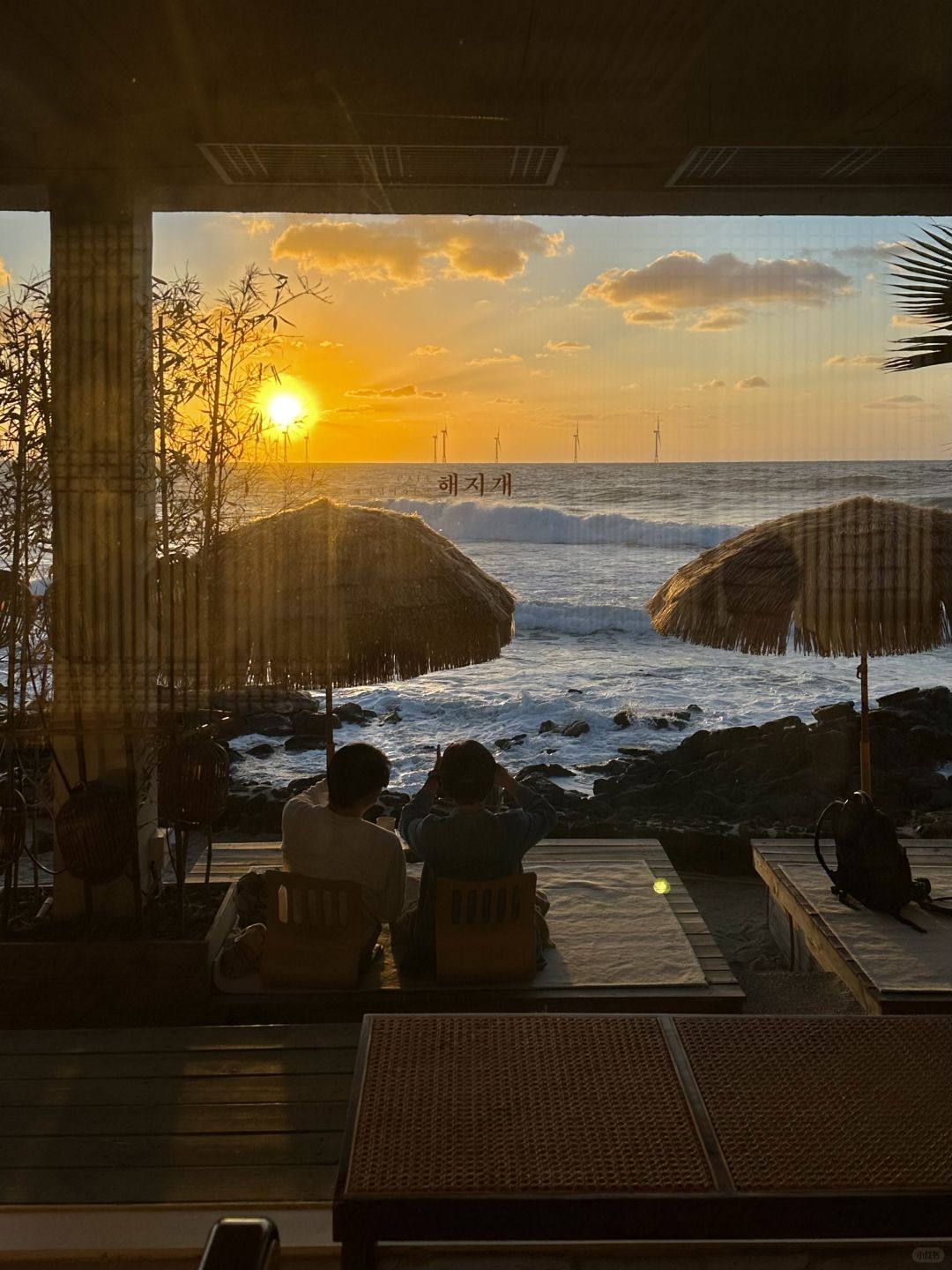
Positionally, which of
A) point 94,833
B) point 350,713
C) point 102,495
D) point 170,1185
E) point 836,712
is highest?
point 102,495

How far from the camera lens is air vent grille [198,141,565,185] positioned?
2.93 m

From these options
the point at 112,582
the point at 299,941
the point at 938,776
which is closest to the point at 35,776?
the point at 112,582

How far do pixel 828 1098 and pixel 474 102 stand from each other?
8.75 ft

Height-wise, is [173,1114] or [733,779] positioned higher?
[173,1114]

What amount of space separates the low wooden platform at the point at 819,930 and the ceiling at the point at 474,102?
7.22 feet

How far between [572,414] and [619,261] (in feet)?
1.80

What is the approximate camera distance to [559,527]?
12.1 m

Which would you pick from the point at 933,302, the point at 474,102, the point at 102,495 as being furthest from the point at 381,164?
the point at 933,302

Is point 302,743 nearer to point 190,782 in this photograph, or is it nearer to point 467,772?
point 190,782

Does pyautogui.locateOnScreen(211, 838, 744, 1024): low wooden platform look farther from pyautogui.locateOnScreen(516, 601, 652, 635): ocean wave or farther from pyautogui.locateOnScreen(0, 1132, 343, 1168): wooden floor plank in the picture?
pyautogui.locateOnScreen(516, 601, 652, 635): ocean wave

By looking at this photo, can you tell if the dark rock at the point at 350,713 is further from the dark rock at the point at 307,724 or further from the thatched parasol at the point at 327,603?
the thatched parasol at the point at 327,603

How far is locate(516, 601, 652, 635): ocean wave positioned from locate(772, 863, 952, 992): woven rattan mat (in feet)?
30.7

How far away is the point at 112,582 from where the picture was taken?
3057mm

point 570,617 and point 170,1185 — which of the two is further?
point 570,617
